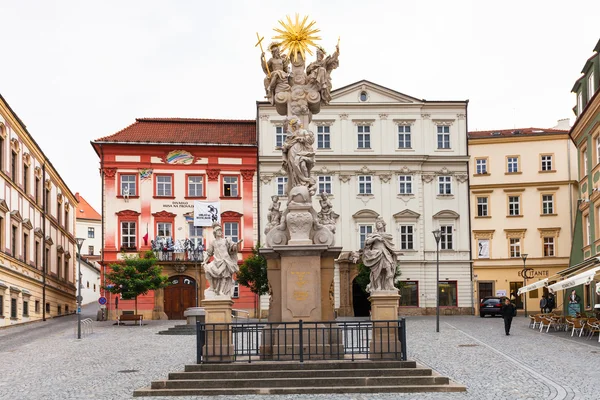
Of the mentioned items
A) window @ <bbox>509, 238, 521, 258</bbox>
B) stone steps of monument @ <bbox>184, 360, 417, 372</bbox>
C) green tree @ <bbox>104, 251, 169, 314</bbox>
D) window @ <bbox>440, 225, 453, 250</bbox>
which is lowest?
stone steps of monument @ <bbox>184, 360, 417, 372</bbox>

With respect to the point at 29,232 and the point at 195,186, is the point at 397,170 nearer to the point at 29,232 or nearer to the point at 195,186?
the point at 195,186

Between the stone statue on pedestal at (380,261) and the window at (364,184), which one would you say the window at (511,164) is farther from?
the stone statue on pedestal at (380,261)

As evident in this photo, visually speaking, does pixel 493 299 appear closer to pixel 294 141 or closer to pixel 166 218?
pixel 166 218

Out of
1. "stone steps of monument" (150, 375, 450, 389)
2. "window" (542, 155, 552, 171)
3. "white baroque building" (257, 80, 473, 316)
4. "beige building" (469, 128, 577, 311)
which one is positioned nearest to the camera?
"stone steps of monument" (150, 375, 450, 389)

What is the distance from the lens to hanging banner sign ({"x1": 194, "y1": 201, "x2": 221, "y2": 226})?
169ft

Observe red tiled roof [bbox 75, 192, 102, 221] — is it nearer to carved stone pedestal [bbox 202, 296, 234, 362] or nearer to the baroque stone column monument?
the baroque stone column monument

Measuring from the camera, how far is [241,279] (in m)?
47.8

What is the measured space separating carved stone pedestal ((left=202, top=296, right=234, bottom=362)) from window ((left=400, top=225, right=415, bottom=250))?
36.0 meters

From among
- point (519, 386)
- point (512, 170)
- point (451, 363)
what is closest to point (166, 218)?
point (512, 170)

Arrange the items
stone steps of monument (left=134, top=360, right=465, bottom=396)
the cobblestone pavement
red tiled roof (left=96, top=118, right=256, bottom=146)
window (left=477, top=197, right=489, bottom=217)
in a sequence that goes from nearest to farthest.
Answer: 1. stone steps of monument (left=134, top=360, right=465, bottom=396)
2. the cobblestone pavement
3. red tiled roof (left=96, top=118, right=256, bottom=146)
4. window (left=477, top=197, right=489, bottom=217)

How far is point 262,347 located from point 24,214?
99.7ft

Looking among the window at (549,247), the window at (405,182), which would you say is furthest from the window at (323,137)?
the window at (549,247)

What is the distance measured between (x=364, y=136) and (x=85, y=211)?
52.4 meters

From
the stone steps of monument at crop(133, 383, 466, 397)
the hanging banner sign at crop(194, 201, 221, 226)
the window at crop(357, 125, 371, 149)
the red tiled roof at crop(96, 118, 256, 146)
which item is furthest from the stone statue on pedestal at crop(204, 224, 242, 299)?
the window at crop(357, 125, 371, 149)
